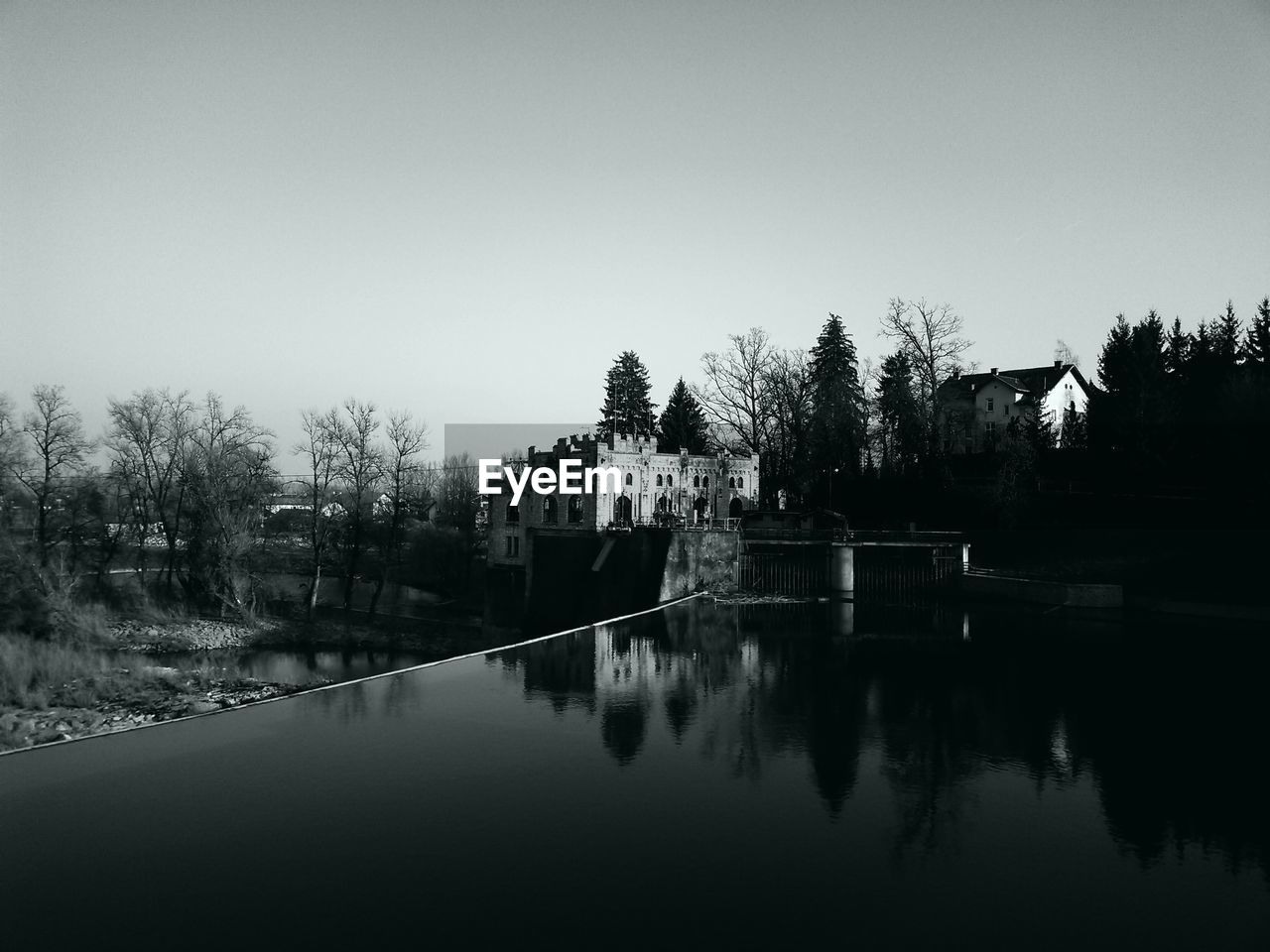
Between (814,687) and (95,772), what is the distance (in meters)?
17.6

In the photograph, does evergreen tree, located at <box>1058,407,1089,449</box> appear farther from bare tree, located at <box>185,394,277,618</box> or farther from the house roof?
bare tree, located at <box>185,394,277,618</box>

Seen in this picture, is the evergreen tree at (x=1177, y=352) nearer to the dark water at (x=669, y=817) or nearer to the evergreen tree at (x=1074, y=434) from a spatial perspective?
the evergreen tree at (x=1074, y=434)

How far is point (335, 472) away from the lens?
1762 inches

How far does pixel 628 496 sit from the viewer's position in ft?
148

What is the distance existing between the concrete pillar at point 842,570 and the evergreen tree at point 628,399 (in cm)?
3299

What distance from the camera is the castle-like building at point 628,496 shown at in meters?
43.8

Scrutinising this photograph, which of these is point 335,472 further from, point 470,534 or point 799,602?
point 799,602

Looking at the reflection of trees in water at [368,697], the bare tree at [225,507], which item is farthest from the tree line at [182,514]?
the reflection of trees in water at [368,697]

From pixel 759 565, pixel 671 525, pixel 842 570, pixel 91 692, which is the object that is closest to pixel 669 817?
pixel 91 692

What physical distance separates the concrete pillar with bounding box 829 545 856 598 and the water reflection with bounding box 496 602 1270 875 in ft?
23.1

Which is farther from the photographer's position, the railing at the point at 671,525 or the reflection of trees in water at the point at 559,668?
the railing at the point at 671,525

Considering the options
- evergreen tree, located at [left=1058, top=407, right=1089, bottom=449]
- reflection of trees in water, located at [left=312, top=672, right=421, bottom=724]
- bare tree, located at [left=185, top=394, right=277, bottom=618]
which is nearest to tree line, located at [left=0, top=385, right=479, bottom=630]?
bare tree, located at [left=185, top=394, right=277, bottom=618]

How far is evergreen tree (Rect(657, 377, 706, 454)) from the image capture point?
6388cm

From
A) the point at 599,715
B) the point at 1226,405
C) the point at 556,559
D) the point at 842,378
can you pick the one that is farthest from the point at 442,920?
the point at 842,378
